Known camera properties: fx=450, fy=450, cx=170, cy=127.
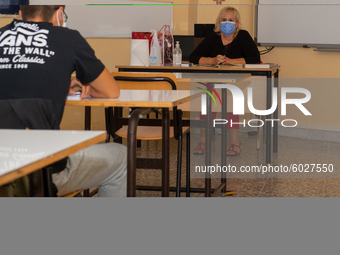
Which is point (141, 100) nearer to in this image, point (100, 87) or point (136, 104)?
point (136, 104)

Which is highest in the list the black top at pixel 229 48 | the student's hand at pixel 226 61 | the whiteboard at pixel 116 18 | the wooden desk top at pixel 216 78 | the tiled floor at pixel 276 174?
the whiteboard at pixel 116 18

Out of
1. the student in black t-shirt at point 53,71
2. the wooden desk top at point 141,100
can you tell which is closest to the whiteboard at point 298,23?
the wooden desk top at point 141,100

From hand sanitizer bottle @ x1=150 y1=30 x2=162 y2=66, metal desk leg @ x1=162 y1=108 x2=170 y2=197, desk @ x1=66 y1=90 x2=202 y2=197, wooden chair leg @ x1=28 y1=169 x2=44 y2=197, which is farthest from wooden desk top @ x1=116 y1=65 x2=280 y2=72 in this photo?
wooden chair leg @ x1=28 y1=169 x2=44 y2=197

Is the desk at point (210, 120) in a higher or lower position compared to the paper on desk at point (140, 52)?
lower

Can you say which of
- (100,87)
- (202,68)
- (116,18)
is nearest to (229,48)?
(202,68)

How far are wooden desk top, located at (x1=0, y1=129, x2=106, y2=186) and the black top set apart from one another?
9.69ft

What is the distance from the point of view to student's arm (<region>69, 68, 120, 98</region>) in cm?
163

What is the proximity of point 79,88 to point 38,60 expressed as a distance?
33 centimetres

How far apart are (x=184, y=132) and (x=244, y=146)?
1.81m

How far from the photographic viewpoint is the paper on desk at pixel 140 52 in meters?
3.30

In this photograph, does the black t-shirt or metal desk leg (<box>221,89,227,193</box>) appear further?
metal desk leg (<box>221,89,227,193</box>)

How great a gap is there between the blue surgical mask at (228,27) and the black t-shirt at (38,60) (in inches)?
101

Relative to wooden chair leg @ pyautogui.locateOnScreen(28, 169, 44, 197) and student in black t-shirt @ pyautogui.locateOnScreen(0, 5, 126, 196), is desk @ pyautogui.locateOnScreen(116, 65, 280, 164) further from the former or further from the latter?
wooden chair leg @ pyautogui.locateOnScreen(28, 169, 44, 197)

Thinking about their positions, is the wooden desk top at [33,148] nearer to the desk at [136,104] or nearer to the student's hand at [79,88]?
the desk at [136,104]
